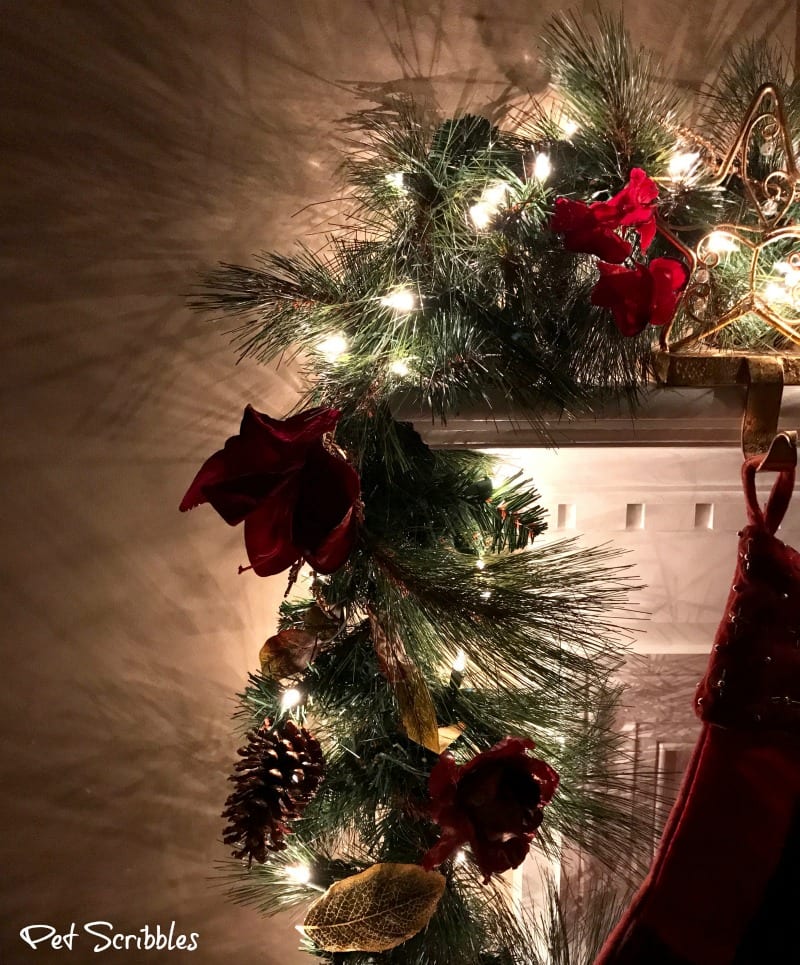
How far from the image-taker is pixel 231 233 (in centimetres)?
71

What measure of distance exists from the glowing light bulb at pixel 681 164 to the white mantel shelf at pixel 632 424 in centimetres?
17

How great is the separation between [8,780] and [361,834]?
1.17ft

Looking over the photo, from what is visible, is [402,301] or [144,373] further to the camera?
[144,373]

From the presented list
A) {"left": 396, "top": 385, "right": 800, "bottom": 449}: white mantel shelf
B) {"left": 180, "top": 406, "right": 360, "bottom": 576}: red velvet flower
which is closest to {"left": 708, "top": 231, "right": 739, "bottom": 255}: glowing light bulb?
{"left": 396, "top": 385, "right": 800, "bottom": 449}: white mantel shelf

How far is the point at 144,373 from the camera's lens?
0.73 m

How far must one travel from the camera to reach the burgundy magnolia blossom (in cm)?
53

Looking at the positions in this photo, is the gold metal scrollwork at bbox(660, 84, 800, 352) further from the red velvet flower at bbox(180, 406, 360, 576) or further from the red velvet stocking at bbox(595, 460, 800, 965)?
the red velvet flower at bbox(180, 406, 360, 576)

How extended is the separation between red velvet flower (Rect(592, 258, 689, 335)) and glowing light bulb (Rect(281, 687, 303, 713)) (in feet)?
1.24

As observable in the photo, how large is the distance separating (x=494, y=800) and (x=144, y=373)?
47 centimetres

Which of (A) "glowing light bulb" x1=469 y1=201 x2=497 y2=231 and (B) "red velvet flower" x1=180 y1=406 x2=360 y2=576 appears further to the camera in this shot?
(A) "glowing light bulb" x1=469 y1=201 x2=497 y2=231

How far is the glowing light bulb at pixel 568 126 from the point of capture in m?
0.63

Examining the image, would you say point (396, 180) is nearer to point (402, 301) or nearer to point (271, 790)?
point (402, 301)

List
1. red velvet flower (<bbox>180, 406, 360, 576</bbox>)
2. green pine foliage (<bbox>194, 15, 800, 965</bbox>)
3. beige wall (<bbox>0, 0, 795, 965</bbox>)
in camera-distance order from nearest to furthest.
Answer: red velvet flower (<bbox>180, 406, 360, 576</bbox>) < green pine foliage (<bbox>194, 15, 800, 965</bbox>) < beige wall (<bbox>0, 0, 795, 965</bbox>)

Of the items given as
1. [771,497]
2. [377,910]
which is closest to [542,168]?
[771,497]
